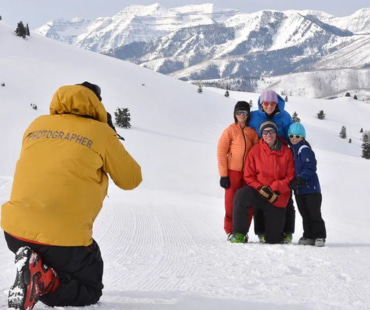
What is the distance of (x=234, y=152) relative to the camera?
554cm

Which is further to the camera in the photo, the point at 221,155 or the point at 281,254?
the point at 221,155

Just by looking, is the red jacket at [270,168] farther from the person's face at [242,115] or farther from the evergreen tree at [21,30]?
the evergreen tree at [21,30]

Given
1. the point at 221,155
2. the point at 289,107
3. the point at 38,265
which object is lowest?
the point at 38,265

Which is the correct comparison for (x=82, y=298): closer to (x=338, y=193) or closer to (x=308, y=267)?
(x=308, y=267)

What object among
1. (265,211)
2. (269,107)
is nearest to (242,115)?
(269,107)

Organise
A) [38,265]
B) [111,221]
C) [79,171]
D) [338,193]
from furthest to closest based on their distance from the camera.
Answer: [338,193], [111,221], [79,171], [38,265]

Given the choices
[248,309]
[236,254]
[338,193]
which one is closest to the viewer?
[248,309]

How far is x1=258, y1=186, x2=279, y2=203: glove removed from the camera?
16.3 ft

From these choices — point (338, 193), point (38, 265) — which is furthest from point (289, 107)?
point (38, 265)

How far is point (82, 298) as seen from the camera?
2.61 m

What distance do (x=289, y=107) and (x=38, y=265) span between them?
186ft

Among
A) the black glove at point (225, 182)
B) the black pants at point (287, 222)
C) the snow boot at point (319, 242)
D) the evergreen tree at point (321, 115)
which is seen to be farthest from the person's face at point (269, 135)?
the evergreen tree at point (321, 115)

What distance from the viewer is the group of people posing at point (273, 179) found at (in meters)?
5.03

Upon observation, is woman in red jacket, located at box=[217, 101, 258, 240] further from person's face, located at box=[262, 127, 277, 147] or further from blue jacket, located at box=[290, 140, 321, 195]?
blue jacket, located at box=[290, 140, 321, 195]
